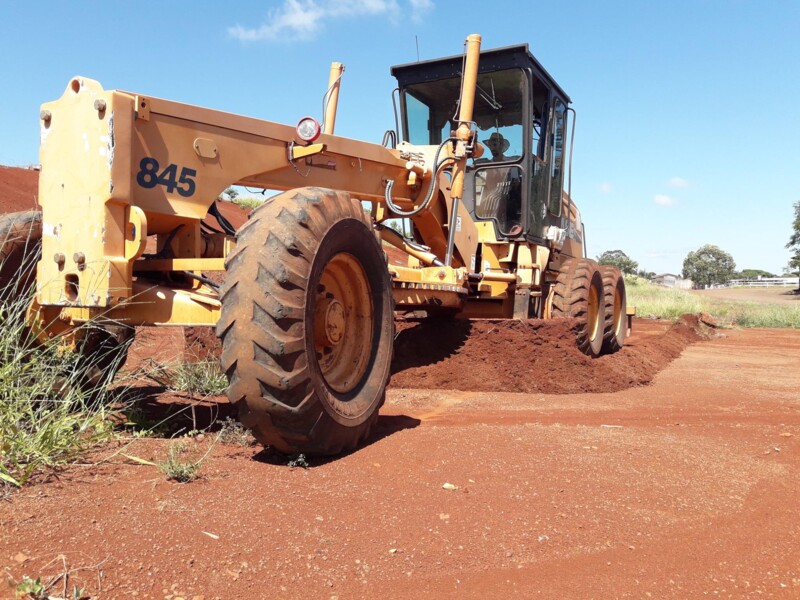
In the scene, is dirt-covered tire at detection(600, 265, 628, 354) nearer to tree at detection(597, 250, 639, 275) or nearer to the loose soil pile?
the loose soil pile

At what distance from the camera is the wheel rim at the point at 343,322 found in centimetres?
414

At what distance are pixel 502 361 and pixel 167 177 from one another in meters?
3.87

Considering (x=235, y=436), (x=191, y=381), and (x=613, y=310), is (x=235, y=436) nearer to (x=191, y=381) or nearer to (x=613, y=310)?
(x=191, y=381)

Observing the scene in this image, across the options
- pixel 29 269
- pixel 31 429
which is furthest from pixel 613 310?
pixel 31 429

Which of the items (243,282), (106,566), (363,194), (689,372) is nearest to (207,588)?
(106,566)

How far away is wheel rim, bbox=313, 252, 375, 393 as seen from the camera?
4.14m

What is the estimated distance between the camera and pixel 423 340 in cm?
727

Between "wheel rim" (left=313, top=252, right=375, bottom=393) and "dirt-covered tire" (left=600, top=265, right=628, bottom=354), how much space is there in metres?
5.30

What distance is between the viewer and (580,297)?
313 inches

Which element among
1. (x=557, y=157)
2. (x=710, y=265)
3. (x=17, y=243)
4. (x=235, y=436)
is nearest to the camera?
(x=235, y=436)

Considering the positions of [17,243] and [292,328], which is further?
[17,243]

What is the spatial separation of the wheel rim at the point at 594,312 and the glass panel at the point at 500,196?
159 cm

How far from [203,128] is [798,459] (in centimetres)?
419

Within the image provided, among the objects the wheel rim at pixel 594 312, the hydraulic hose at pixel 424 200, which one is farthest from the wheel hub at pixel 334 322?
the wheel rim at pixel 594 312
